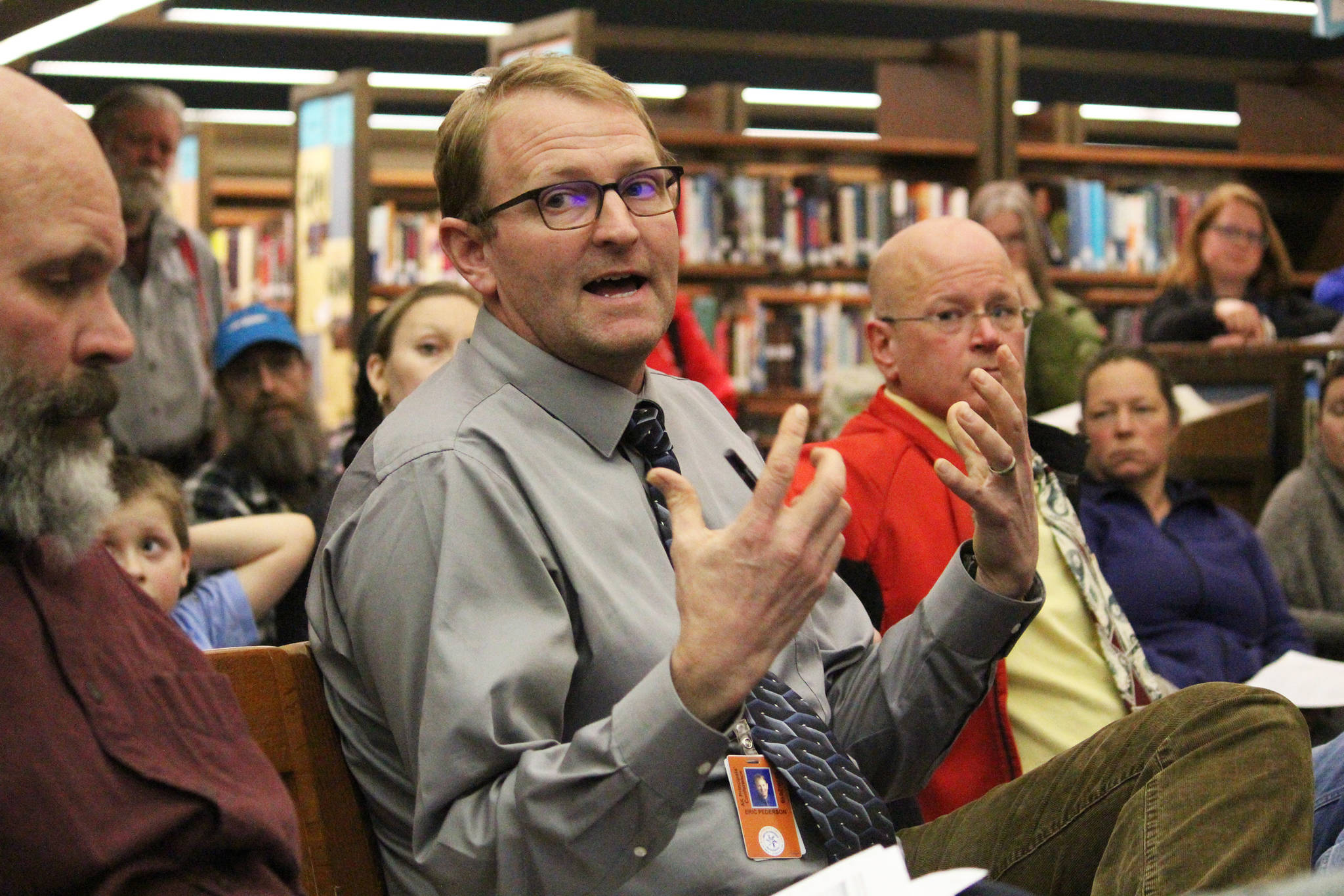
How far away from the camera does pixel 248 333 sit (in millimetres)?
4156

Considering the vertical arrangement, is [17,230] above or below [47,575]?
above

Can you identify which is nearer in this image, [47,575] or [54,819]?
[54,819]

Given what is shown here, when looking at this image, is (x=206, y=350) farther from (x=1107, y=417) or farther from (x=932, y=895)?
(x=932, y=895)

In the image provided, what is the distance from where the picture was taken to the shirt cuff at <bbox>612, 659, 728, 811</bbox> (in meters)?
1.32

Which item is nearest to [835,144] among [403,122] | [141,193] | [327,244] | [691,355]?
[327,244]

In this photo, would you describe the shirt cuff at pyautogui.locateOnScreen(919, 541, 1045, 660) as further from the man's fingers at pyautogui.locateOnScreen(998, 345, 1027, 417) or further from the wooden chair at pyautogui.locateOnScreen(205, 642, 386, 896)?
the wooden chair at pyautogui.locateOnScreen(205, 642, 386, 896)

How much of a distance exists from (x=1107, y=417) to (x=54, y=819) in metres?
2.75

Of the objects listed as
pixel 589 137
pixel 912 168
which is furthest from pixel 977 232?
pixel 912 168

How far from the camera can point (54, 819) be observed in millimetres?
1126

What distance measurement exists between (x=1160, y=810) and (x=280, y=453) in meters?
2.77

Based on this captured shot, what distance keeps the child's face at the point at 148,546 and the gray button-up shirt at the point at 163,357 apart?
1.84 m

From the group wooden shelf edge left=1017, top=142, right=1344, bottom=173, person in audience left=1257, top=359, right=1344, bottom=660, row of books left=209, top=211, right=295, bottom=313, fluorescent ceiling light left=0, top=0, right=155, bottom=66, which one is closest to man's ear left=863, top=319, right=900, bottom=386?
person in audience left=1257, top=359, right=1344, bottom=660

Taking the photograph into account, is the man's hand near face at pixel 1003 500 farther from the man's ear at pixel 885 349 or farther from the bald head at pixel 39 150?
the bald head at pixel 39 150

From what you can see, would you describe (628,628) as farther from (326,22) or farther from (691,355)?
(326,22)
